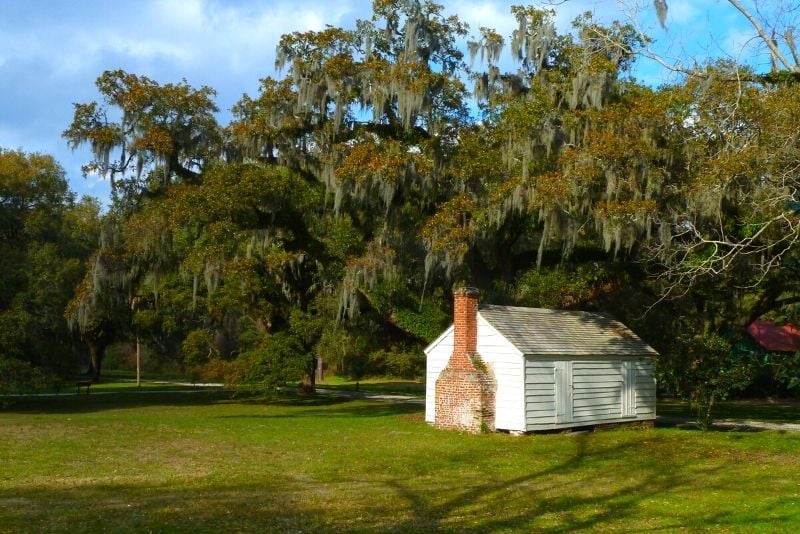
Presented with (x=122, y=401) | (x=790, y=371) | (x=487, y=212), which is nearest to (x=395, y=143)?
(x=487, y=212)

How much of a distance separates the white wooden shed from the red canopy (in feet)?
70.2

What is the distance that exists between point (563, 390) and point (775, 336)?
26.3 meters

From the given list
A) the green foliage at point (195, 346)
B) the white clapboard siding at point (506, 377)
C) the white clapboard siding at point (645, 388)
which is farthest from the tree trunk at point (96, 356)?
the white clapboard siding at point (645, 388)

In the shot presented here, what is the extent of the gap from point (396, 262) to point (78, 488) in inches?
536

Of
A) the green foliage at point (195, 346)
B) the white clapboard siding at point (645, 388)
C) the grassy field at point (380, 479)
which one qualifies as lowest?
the grassy field at point (380, 479)

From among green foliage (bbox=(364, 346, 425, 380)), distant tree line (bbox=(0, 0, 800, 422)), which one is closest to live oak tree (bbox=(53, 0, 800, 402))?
distant tree line (bbox=(0, 0, 800, 422))

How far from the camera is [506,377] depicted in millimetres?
18328

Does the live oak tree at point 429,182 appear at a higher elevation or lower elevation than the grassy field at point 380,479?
higher

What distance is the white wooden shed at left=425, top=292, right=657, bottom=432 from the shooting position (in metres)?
18.2

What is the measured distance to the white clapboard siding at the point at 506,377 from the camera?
710 inches

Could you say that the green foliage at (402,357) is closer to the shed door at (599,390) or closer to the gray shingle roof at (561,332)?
the gray shingle roof at (561,332)

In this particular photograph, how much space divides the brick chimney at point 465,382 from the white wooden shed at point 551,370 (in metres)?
0.05

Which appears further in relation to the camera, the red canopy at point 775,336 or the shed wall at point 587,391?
the red canopy at point 775,336

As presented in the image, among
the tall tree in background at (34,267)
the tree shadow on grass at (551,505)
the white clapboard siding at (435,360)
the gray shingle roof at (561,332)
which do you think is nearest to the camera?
the tree shadow on grass at (551,505)
